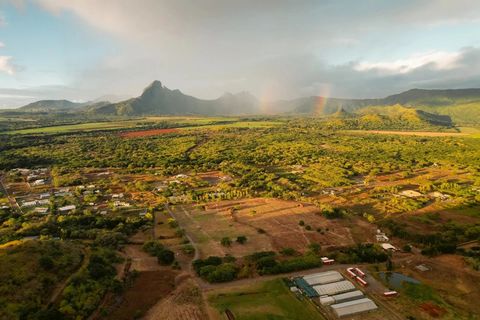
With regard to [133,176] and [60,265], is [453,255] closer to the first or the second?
[60,265]

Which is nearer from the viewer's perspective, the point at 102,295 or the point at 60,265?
the point at 102,295

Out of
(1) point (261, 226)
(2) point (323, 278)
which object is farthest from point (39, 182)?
(2) point (323, 278)

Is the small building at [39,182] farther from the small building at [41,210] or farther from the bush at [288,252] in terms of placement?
the bush at [288,252]

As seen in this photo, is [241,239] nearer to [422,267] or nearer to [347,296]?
[347,296]

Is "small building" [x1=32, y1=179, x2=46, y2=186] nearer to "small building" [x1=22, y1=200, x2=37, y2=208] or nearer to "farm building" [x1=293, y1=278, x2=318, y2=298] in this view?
"small building" [x1=22, y1=200, x2=37, y2=208]

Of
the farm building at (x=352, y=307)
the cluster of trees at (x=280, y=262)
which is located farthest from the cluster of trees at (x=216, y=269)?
the farm building at (x=352, y=307)

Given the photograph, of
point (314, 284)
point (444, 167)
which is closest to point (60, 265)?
point (314, 284)
